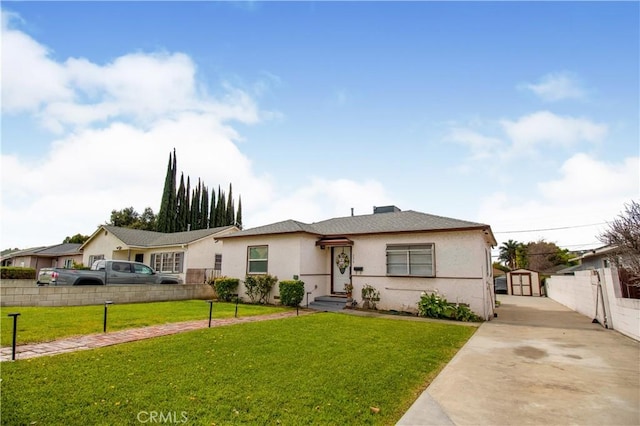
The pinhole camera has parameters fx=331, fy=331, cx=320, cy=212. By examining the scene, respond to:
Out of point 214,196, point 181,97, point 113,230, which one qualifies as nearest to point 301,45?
point 181,97

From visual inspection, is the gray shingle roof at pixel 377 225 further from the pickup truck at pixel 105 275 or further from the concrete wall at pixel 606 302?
the pickup truck at pixel 105 275

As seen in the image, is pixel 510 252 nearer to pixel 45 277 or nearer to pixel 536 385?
pixel 536 385

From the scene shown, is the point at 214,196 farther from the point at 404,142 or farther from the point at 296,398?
the point at 296,398

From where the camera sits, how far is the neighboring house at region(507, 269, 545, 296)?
30.9 meters

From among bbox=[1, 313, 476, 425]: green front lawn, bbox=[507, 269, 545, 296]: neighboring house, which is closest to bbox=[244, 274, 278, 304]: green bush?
bbox=[1, 313, 476, 425]: green front lawn

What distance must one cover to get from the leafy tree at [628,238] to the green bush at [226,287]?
14.4 meters

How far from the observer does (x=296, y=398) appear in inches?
155

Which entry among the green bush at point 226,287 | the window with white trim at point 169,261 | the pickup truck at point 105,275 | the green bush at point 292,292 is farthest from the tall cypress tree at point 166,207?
the green bush at point 292,292

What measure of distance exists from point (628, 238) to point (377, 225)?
827cm

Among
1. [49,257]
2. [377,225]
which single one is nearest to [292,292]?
[377,225]

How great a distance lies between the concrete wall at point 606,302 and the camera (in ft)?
28.2

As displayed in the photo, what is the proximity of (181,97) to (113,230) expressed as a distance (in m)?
18.6

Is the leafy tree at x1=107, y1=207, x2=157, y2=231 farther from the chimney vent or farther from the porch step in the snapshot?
the porch step

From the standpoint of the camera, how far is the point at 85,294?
1327cm
